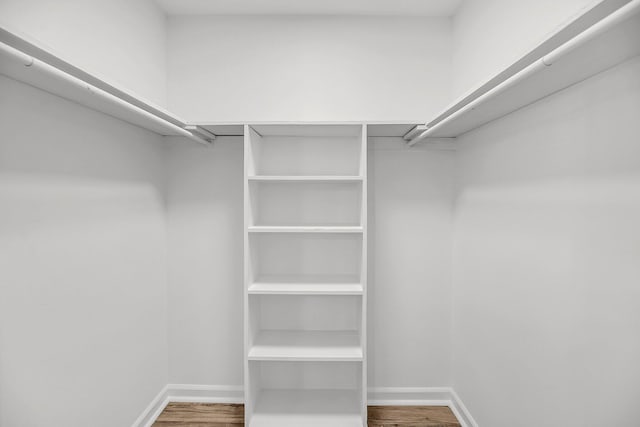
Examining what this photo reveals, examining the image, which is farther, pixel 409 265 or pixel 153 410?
pixel 409 265

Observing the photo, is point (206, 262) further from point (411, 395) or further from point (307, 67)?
point (411, 395)

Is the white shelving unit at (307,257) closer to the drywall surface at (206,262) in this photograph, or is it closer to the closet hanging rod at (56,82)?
the drywall surface at (206,262)

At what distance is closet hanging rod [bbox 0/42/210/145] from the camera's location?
0.93 metres

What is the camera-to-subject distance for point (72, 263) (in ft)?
4.77

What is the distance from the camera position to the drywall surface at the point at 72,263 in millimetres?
1199

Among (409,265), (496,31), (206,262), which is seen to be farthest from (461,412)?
(496,31)

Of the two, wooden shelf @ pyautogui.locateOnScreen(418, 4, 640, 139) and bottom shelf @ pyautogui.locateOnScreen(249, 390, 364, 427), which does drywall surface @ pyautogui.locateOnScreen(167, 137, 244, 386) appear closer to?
bottom shelf @ pyautogui.locateOnScreen(249, 390, 364, 427)

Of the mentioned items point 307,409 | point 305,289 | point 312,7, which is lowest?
point 307,409

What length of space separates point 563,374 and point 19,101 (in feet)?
7.34

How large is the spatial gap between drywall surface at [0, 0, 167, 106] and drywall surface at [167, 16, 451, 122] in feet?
0.55

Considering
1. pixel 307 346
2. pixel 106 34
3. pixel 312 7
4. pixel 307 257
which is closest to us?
pixel 106 34

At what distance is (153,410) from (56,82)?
2.01 metres

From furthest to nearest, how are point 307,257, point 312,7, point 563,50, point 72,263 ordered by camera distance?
point 307,257 < point 312,7 < point 72,263 < point 563,50

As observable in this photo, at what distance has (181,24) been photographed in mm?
2285
